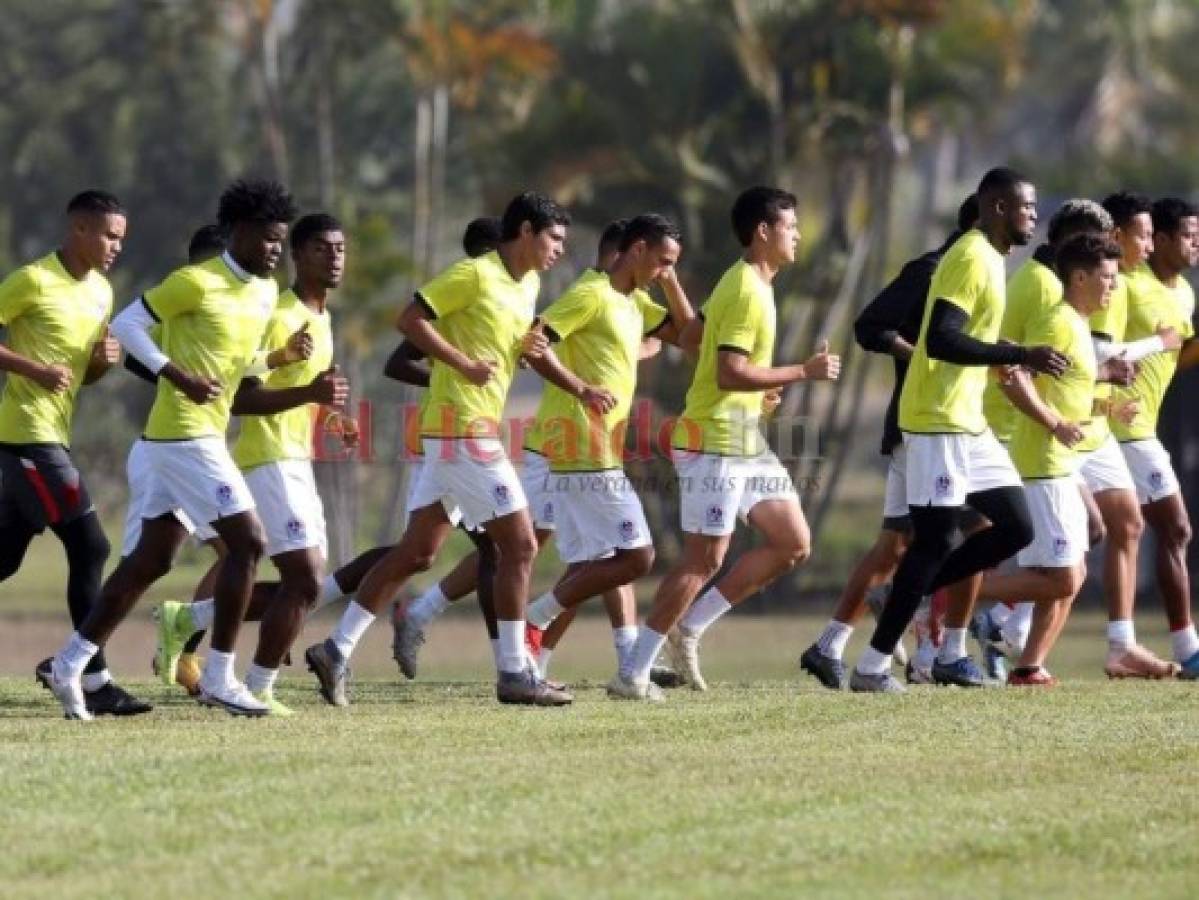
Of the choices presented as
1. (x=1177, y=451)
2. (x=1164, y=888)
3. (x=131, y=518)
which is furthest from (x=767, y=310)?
(x=1177, y=451)

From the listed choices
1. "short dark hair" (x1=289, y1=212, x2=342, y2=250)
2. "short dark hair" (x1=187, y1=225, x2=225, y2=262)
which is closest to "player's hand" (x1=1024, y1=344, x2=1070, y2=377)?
"short dark hair" (x1=289, y1=212, x2=342, y2=250)

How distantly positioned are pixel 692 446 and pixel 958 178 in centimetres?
6685

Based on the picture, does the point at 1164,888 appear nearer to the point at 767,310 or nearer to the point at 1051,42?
the point at 767,310

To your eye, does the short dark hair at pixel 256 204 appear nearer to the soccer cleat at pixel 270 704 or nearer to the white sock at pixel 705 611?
the soccer cleat at pixel 270 704

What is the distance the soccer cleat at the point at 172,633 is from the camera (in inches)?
600

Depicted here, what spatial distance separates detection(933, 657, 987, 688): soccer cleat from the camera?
50.5ft

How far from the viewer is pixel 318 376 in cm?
1390

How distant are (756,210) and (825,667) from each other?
7.80 ft

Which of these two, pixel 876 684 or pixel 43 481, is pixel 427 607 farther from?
pixel 43 481

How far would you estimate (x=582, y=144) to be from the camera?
129 feet

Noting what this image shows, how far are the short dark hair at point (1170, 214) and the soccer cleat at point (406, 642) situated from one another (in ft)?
14.8

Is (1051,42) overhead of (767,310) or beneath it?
overhead

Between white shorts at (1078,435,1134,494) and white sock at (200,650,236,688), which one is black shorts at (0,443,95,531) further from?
white shorts at (1078,435,1134,494)

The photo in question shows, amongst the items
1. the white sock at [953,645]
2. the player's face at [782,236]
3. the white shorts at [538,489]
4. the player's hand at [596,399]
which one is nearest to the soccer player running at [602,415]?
the white shorts at [538,489]
